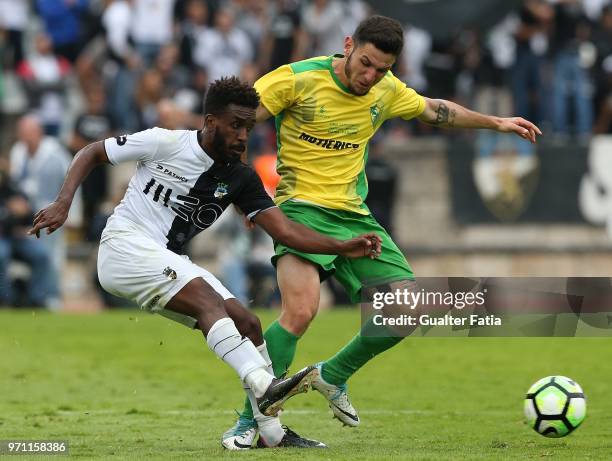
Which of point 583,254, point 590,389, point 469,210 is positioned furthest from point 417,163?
point 590,389

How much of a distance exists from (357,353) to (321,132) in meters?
1.52

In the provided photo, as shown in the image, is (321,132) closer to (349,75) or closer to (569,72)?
(349,75)

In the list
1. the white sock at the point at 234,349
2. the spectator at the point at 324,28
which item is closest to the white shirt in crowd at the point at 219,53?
the spectator at the point at 324,28

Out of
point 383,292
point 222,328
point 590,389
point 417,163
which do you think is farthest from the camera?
point 417,163

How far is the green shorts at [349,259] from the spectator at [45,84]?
41.8 ft

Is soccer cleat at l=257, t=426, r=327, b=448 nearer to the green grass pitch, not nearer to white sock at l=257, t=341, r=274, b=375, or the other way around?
the green grass pitch

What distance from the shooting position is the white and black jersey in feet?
28.9

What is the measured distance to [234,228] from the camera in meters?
21.0

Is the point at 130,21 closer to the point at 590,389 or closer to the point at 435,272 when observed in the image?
the point at 435,272

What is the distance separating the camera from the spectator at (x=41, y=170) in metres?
20.3

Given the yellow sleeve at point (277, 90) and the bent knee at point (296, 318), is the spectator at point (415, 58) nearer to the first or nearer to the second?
the yellow sleeve at point (277, 90)

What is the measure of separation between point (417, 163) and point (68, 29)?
5.90 meters

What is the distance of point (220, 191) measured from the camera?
8914 mm

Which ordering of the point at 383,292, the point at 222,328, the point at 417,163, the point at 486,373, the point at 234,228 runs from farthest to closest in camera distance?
the point at 417,163, the point at 234,228, the point at 486,373, the point at 383,292, the point at 222,328
